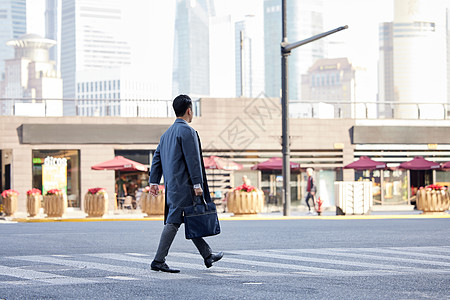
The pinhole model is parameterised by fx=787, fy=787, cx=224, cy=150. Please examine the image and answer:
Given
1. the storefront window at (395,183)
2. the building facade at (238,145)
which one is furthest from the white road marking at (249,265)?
the storefront window at (395,183)

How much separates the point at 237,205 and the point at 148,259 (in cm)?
1652

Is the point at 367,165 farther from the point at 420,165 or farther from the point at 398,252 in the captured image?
the point at 398,252

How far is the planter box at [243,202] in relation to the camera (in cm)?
2652

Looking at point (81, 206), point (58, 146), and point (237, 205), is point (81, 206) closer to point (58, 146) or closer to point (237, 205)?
point (58, 146)

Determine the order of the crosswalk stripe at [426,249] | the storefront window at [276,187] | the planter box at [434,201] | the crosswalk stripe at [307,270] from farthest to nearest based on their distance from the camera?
the storefront window at [276,187]
the planter box at [434,201]
the crosswalk stripe at [426,249]
the crosswalk stripe at [307,270]

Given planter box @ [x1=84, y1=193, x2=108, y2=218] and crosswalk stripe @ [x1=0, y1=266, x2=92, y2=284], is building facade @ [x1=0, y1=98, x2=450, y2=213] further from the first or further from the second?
crosswalk stripe @ [x1=0, y1=266, x2=92, y2=284]

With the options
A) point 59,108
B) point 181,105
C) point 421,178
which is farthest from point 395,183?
point 181,105

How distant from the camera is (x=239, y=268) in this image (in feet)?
29.3

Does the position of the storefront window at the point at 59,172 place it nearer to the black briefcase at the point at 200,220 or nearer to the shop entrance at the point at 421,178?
the shop entrance at the point at 421,178

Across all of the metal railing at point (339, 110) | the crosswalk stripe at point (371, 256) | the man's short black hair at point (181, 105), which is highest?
the metal railing at point (339, 110)

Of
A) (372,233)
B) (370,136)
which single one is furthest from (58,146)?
(372,233)

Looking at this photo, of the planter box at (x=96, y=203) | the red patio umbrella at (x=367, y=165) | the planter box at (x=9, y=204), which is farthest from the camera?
the red patio umbrella at (x=367, y=165)

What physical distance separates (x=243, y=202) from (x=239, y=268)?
1762 cm

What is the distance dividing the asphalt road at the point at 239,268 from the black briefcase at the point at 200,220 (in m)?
0.45
